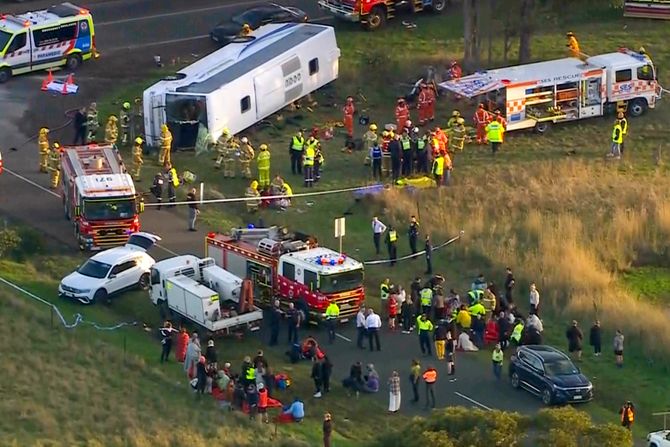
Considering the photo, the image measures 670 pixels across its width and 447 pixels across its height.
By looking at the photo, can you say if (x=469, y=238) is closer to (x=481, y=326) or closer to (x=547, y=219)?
(x=547, y=219)

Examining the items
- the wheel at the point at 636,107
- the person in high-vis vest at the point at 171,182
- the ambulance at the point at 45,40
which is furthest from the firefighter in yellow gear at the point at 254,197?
the wheel at the point at 636,107

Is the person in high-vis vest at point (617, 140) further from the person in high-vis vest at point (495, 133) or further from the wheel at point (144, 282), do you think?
the wheel at point (144, 282)

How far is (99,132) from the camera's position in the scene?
58438 mm

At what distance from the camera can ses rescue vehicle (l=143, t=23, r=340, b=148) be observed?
56.7 metres

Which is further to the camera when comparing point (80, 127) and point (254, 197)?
point (80, 127)

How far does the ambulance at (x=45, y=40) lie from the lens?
202 feet

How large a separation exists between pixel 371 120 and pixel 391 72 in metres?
3.65

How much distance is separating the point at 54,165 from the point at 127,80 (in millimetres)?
9160

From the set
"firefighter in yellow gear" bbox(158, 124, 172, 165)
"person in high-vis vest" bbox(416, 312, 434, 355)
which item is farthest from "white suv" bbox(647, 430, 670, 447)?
"firefighter in yellow gear" bbox(158, 124, 172, 165)

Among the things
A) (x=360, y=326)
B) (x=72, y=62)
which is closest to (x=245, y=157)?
(x=72, y=62)

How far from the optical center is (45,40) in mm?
62250

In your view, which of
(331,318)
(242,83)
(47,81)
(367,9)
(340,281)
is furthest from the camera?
(367,9)

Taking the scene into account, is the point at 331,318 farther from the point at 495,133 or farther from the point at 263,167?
the point at 495,133

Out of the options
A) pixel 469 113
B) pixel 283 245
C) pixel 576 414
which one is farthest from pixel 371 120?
pixel 576 414
